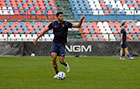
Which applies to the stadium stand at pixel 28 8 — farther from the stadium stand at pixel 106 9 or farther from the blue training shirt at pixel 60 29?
the blue training shirt at pixel 60 29

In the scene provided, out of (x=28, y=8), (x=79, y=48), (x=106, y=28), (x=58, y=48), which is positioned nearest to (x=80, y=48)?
(x=79, y=48)

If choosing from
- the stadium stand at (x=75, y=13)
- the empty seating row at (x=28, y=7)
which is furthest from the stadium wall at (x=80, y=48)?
the empty seating row at (x=28, y=7)

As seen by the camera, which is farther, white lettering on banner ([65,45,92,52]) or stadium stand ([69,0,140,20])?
stadium stand ([69,0,140,20])

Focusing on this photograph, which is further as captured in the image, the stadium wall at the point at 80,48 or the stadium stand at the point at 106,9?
the stadium stand at the point at 106,9

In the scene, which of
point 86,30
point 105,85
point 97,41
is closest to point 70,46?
point 97,41

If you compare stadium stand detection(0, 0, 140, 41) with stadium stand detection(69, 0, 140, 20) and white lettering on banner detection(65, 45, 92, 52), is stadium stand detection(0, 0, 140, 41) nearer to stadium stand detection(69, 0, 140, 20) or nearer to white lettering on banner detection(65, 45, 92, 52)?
stadium stand detection(69, 0, 140, 20)

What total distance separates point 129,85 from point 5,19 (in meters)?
26.6

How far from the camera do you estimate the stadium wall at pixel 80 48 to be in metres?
25.5

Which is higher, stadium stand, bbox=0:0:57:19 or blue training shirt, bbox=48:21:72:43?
blue training shirt, bbox=48:21:72:43

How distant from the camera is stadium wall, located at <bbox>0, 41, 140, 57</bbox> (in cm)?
2547

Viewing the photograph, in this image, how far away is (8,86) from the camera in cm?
826

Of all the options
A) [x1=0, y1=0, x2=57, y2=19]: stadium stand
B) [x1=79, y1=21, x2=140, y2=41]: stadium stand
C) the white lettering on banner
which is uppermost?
[x1=0, y1=0, x2=57, y2=19]: stadium stand

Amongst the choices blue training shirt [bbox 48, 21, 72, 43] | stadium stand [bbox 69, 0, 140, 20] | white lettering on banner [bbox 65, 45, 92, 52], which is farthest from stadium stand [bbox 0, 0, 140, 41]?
Answer: blue training shirt [bbox 48, 21, 72, 43]

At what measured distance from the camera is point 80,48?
84.2ft
